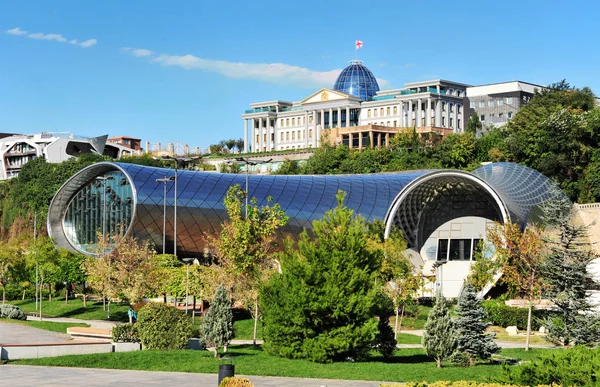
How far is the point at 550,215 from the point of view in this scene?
3522cm

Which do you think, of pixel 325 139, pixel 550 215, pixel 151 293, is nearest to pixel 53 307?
pixel 151 293

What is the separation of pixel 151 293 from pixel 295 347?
56.7ft

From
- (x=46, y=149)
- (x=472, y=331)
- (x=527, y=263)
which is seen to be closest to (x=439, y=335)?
(x=472, y=331)

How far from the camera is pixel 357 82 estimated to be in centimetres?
14600

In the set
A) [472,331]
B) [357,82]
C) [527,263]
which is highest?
[357,82]

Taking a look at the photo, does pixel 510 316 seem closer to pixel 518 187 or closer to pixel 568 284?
pixel 568 284

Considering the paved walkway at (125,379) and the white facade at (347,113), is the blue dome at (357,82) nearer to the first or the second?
the white facade at (347,113)

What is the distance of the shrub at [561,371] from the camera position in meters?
22.4

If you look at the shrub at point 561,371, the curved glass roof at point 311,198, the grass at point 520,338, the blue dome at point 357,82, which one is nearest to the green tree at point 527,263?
the grass at point 520,338

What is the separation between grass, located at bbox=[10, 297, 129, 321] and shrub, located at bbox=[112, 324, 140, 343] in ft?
58.6

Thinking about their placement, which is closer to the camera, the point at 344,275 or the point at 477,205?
the point at 344,275

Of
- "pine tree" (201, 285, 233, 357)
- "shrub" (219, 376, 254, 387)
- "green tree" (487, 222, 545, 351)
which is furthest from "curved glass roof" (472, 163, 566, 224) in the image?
"shrub" (219, 376, 254, 387)

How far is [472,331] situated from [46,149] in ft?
387

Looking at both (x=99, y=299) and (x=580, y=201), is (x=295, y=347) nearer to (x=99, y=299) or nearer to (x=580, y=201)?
(x=99, y=299)
